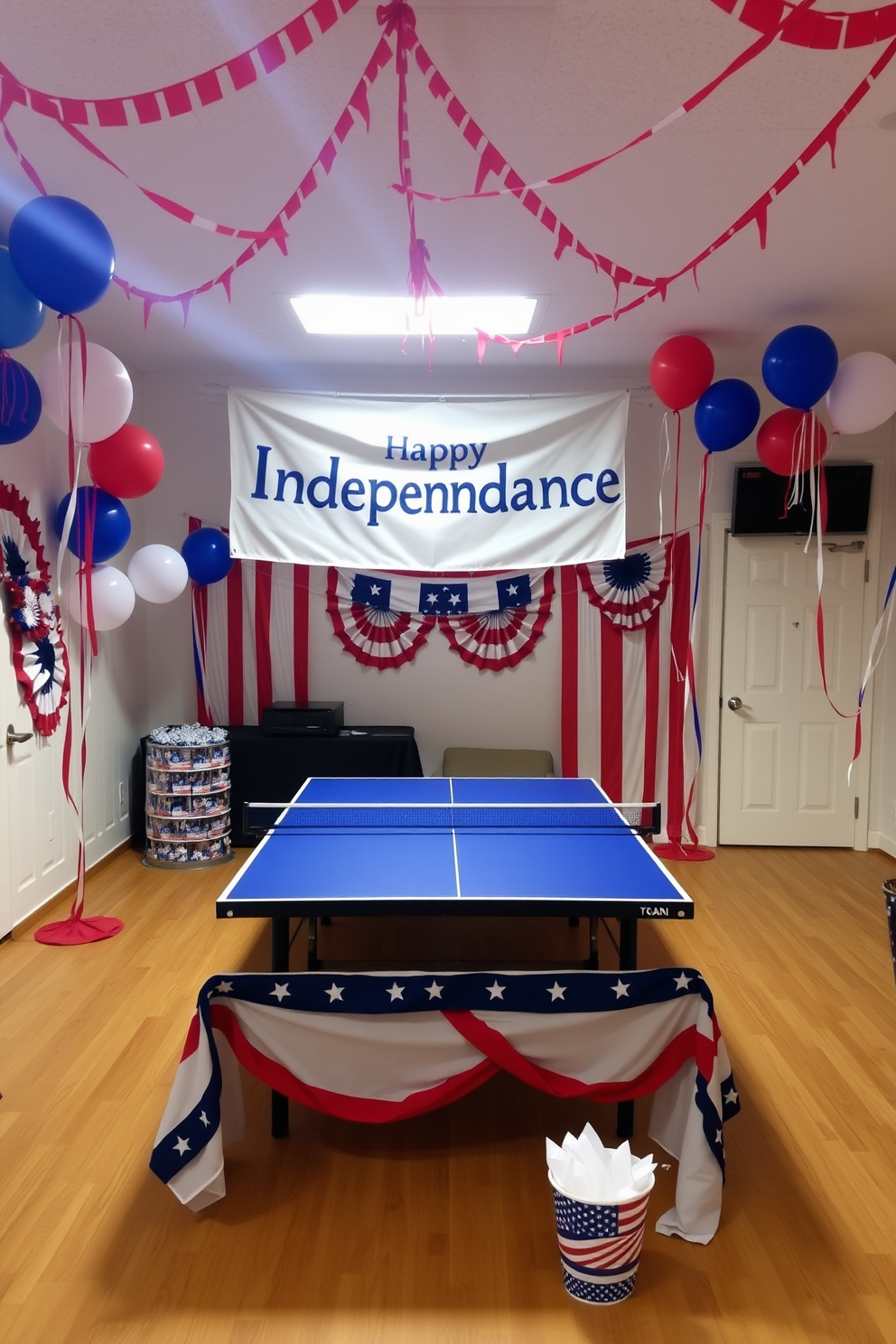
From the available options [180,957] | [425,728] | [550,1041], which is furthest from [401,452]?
[550,1041]

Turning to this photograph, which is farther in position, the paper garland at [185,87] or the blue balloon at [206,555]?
the blue balloon at [206,555]

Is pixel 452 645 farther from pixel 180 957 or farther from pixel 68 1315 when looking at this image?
pixel 68 1315

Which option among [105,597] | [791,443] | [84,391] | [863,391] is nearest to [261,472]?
[105,597]

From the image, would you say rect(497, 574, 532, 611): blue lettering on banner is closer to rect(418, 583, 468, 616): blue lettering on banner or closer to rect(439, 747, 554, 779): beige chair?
rect(418, 583, 468, 616): blue lettering on banner

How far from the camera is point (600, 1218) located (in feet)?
6.21

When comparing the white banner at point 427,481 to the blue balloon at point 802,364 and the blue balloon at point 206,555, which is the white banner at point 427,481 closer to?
the blue balloon at point 206,555

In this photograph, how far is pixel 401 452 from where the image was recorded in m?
4.81

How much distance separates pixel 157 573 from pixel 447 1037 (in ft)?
10.2

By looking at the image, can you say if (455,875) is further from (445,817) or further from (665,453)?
(665,453)

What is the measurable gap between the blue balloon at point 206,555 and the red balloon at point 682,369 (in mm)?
2533

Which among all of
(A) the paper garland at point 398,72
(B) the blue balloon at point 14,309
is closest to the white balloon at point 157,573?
(B) the blue balloon at point 14,309

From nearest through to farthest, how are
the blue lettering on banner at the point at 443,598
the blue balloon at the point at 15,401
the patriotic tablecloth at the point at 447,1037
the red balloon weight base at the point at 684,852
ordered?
the patriotic tablecloth at the point at 447,1037 < the blue balloon at the point at 15,401 < the red balloon weight base at the point at 684,852 < the blue lettering on banner at the point at 443,598

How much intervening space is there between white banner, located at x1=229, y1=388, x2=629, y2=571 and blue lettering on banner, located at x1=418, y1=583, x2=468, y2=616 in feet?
2.01

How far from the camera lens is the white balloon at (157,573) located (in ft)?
15.1
